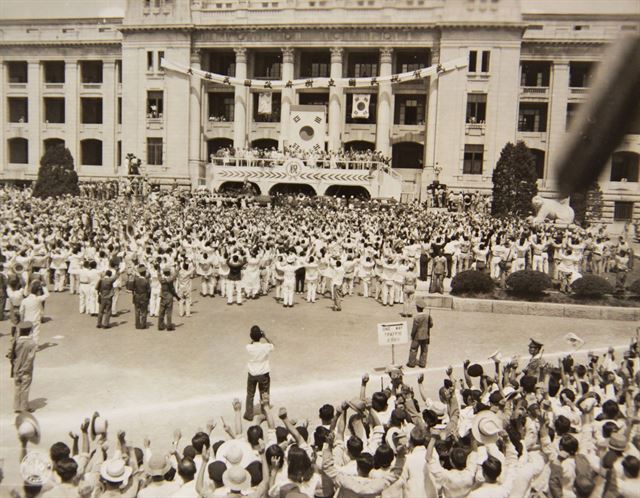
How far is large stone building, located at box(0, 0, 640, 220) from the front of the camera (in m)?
50.6

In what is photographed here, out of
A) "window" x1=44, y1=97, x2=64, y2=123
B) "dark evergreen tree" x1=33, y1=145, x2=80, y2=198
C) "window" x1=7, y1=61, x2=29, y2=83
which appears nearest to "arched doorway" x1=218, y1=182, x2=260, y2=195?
"dark evergreen tree" x1=33, y1=145, x2=80, y2=198

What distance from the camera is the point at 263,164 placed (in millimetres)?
47250

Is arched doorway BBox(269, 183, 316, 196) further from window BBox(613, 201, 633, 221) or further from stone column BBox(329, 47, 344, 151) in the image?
window BBox(613, 201, 633, 221)

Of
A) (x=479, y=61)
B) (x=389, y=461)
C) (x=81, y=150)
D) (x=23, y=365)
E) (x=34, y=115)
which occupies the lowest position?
(x=23, y=365)

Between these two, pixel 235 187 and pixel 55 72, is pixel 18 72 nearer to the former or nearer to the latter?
pixel 55 72

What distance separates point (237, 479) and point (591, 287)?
16.7 meters

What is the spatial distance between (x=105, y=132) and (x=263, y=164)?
69.0ft

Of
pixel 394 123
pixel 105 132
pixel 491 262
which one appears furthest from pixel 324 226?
pixel 105 132

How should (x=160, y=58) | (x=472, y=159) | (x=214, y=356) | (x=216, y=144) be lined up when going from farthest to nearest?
(x=216, y=144) → (x=160, y=58) → (x=472, y=159) → (x=214, y=356)

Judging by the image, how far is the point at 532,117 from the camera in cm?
5491

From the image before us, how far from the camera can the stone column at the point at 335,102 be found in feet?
174

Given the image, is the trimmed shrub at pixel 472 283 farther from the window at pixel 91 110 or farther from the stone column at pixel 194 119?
the window at pixel 91 110

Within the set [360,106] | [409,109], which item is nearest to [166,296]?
[360,106]

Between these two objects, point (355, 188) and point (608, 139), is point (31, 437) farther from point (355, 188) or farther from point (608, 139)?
point (355, 188)
